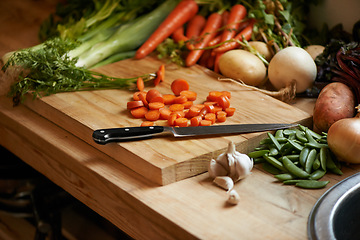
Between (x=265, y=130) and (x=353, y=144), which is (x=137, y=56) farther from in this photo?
(x=353, y=144)

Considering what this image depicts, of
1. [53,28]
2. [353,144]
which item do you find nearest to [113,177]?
[353,144]

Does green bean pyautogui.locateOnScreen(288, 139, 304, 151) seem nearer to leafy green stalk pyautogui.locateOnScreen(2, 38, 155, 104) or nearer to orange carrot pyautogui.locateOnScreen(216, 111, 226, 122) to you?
orange carrot pyautogui.locateOnScreen(216, 111, 226, 122)

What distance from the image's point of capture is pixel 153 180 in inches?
49.7

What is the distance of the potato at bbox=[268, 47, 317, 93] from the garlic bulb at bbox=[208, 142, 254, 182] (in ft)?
1.76

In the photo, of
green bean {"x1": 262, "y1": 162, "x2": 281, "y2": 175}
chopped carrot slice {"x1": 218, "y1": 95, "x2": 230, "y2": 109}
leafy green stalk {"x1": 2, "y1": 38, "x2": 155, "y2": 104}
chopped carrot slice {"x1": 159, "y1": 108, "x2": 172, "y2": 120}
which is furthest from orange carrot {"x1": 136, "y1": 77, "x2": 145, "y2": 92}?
green bean {"x1": 262, "y1": 162, "x2": 281, "y2": 175}

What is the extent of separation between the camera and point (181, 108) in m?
1.53

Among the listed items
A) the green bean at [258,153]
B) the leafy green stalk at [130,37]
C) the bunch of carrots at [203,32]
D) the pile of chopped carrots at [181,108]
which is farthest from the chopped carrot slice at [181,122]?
the leafy green stalk at [130,37]

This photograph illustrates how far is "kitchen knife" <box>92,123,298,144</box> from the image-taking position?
1318mm

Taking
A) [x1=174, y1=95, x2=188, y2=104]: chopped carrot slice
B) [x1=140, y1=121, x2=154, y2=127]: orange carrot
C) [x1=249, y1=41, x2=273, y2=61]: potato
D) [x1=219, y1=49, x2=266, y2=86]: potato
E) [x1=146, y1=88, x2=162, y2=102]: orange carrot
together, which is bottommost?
[x1=140, y1=121, x2=154, y2=127]: orange carrot

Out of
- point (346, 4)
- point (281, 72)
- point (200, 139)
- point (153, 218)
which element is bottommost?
point (153, 218)

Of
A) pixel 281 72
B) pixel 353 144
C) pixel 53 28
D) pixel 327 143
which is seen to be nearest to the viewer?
pixel 353 144

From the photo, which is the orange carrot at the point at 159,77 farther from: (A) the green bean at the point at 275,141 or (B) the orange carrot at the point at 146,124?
(A) the green bean at the point at 275,141

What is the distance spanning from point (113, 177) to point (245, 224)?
0.42 metres

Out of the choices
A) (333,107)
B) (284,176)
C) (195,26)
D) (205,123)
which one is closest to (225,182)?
(284,176)
